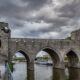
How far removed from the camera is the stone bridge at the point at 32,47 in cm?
2754

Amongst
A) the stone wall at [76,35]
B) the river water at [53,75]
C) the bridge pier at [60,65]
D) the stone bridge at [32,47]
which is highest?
the stone wall at [76,35]

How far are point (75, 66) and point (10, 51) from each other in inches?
600

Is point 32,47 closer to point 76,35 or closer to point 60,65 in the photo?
point 60,65

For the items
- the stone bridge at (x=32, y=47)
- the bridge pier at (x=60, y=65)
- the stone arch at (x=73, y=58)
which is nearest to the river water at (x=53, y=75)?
the bridge pier at (x=60, y=65)

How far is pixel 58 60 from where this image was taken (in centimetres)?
3300

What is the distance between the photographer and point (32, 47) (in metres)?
30.3

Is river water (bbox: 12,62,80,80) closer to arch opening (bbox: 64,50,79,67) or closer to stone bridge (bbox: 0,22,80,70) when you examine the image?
stone bridge (bbox: 0,22,80,70)

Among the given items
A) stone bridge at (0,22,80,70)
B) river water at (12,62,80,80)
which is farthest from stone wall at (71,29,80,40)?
river water at (12,62,80,80)

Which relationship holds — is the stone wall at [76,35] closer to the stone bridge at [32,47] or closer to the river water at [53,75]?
the stone bridge at [32,47]

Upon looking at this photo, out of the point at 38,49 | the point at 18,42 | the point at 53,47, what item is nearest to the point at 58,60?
the point at 53,47

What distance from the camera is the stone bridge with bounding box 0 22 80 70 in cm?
2754

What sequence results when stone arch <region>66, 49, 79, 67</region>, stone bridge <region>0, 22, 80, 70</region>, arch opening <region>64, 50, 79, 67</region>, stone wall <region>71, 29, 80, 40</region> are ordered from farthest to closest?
stone wall <region>71, 29, 80, 40</region>
arch opening <region>64, 50, 79, 67</region>
stone arch <region>66, 49, 79, 67</region>
stone bridge <region>0, 22, 80, 70</region>

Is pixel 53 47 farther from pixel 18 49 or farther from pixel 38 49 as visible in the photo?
pixel 18 49

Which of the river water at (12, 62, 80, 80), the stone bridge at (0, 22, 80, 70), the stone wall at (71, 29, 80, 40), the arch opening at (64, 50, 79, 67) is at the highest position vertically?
the stone wall at (71, 29, 80, 40)
